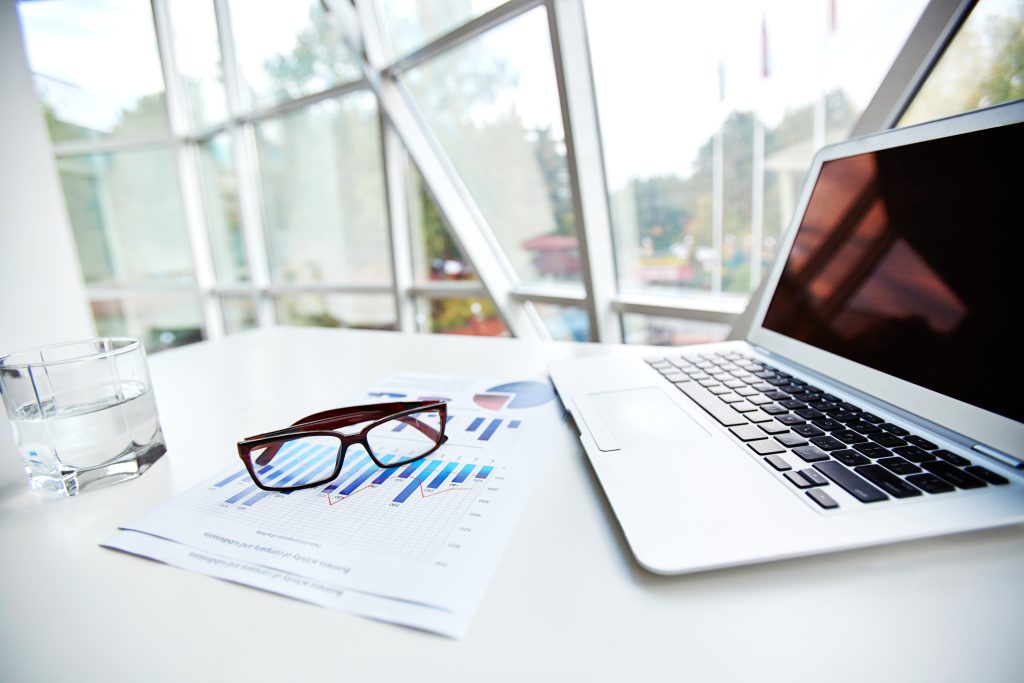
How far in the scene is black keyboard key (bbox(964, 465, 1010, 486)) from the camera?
1.23 ft

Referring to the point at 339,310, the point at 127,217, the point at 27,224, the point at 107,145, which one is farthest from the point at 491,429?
the point at 127,217

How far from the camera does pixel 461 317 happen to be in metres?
3.42

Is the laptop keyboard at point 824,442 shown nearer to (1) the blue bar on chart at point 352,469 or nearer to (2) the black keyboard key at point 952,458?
(2) the black keyboard key at point 952,458

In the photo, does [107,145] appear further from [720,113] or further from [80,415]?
[80,415]

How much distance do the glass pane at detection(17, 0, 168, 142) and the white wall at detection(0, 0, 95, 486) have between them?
160 inches

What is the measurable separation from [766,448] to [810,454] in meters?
0.04

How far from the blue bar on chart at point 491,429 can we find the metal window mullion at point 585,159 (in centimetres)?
193

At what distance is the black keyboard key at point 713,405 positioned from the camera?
1.70ft

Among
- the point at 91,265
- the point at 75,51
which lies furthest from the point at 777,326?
the point at 91,265

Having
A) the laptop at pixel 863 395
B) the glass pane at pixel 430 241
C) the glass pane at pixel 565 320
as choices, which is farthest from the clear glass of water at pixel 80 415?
the glass pane at pixel 430 241

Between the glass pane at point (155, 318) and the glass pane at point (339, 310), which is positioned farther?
the glass pane at point (155, 318)

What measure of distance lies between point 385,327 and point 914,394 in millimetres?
3623

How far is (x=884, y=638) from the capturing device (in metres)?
0.28

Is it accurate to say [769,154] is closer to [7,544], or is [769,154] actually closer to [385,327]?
[7,544]
